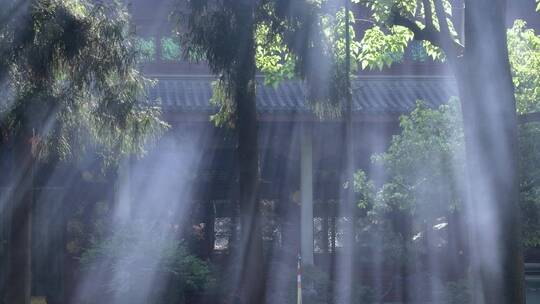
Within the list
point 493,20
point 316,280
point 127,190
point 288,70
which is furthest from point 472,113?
point 127,190

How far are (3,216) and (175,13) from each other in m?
4.93

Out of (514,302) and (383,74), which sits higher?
(383,74)

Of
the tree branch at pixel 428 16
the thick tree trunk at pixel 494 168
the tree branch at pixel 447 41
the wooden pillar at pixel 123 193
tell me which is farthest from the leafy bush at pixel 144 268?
the thick tree trunk at pixel 494 168

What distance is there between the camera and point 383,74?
63.5ft

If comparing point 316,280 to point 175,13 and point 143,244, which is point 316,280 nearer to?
point 143,244

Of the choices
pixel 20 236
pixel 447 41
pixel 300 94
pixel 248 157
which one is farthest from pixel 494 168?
pixel 300 94

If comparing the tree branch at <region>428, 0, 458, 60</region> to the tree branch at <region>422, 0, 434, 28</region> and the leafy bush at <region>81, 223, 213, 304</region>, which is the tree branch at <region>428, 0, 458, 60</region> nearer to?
the tree branch at <region>422, 0, 434, 28</region>

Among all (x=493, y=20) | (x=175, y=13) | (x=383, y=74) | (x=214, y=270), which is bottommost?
(x=214, y=270)

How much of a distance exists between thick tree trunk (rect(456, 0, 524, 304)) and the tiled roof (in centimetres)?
696

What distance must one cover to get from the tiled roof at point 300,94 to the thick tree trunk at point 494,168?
6961mm

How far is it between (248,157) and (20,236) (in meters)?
3.03

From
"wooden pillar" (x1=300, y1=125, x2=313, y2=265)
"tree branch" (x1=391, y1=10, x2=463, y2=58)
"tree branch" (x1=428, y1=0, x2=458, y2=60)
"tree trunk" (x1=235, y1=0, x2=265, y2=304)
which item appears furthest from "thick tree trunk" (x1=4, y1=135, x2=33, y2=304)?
"wooden pillar" (x1=300, y1=125, x2=313, y2=265)

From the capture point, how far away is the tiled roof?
16.7 metres

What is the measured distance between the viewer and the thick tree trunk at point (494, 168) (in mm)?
9023
